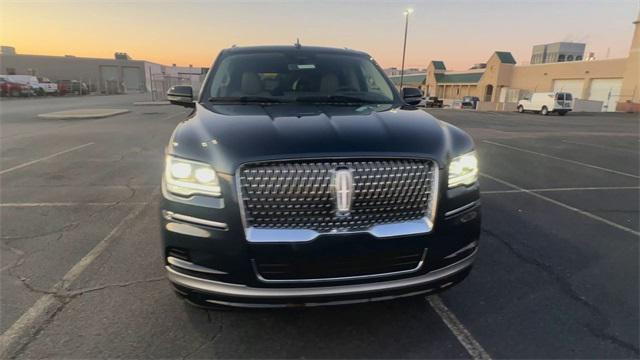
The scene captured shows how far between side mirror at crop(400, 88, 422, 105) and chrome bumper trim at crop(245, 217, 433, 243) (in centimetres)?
189

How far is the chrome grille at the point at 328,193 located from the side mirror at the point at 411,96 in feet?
5.80

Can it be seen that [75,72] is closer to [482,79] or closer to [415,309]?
[482,79]

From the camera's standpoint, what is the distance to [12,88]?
39562 millimetres

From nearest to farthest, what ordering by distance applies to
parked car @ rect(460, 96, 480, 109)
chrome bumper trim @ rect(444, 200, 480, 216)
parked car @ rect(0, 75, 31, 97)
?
chrome bumper trim @ rect(444, 200, 480, 216), parked car @ rect(0, 75, 31, 97), parked car @ rect(460, 96, 480, 109)

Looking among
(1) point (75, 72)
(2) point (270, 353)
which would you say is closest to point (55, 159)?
(2) point (270, 353)

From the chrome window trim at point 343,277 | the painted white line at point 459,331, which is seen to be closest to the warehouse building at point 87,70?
the painted white line at point 459,331

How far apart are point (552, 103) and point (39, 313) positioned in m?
38.1

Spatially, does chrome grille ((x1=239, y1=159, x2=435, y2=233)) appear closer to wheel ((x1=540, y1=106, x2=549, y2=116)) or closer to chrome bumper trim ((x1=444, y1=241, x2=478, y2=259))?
chrome bumper trim ((x1=444, y1=241, x2=478, y2=259))

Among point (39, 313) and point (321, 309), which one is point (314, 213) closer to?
point (321, 309)

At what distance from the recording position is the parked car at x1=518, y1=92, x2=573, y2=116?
109ft

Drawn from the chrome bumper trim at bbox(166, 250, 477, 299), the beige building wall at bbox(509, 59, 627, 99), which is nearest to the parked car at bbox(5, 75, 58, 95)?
the chrome bumper trim at bbox(166, 250, 477, 299)

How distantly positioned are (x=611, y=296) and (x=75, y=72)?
81.4 m

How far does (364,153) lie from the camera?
2.24m

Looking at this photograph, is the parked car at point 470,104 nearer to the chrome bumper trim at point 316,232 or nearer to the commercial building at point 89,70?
the commercial building at point 89,70
